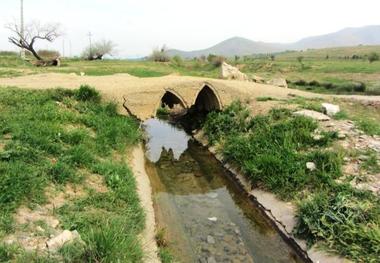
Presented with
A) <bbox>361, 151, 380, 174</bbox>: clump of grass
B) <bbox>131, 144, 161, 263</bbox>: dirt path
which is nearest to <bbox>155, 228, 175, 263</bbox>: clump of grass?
<bbox>131, 144, 161, 263</bbox>: dirt path

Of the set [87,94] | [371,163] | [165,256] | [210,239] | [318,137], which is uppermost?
[87,94]

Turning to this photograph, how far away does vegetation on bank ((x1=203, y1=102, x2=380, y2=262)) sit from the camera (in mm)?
7863

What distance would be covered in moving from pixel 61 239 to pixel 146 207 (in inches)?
136

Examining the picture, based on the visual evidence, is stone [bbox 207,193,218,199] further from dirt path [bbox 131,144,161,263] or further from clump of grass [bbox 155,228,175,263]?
clump of grass [bbox 155,228,175,263]

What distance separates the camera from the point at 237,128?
15578 mm

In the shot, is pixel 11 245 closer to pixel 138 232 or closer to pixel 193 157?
pixel 138 232

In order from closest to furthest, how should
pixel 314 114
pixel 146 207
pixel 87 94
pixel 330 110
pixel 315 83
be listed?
pixel 146 207
pixel 314 114
pixel 330 110
pixel 87 94
pixel 315 83

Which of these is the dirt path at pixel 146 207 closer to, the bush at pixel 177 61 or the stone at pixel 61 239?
the stone at pixel 61 239

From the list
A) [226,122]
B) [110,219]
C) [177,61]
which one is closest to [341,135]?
[226,122]

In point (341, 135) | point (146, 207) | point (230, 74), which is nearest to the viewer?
point (146, 207)

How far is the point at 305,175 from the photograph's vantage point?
34.7 ft

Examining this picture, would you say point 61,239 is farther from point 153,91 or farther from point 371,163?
point 153,91

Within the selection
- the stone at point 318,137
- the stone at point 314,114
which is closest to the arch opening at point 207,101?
the stone at point 314,114

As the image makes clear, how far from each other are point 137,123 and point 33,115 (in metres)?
4.84
